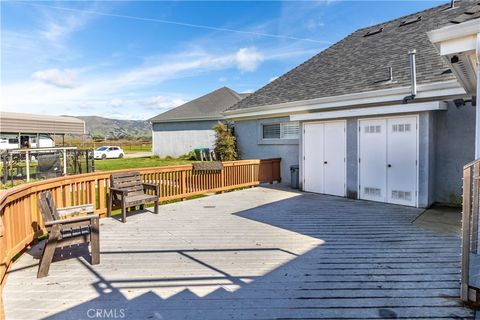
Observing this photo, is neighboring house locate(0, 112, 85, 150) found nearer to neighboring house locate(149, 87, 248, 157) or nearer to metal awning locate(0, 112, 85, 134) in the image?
metal awning locate(0, 112, 85, 134)

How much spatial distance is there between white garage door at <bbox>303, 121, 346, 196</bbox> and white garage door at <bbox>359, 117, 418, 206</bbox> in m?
0.66

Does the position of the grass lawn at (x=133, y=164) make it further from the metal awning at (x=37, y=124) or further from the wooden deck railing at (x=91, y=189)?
the wooden deck railing at (x=91, y=189)

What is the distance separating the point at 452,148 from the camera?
25.2ft

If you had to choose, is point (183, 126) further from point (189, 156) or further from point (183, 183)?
point (183, 183)

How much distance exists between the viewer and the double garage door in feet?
25.4

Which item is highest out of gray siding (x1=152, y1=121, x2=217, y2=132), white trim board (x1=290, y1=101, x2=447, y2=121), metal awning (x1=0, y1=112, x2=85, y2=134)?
gray siding (x1=152, y1=121, x2=217, y2=132)

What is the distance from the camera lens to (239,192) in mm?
10422

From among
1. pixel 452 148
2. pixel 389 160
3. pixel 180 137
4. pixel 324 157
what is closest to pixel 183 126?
pixel 180 137

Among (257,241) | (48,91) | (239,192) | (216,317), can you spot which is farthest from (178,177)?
(48,91)

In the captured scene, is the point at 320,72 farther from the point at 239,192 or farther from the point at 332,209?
the point at 332,209

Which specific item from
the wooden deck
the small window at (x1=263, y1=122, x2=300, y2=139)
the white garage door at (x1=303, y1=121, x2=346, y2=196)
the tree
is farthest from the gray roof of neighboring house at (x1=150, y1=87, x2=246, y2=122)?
the wooden deck

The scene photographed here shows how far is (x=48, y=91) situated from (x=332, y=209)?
76.2ft

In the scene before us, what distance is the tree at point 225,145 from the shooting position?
1344cm

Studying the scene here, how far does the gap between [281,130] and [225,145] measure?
276cm
